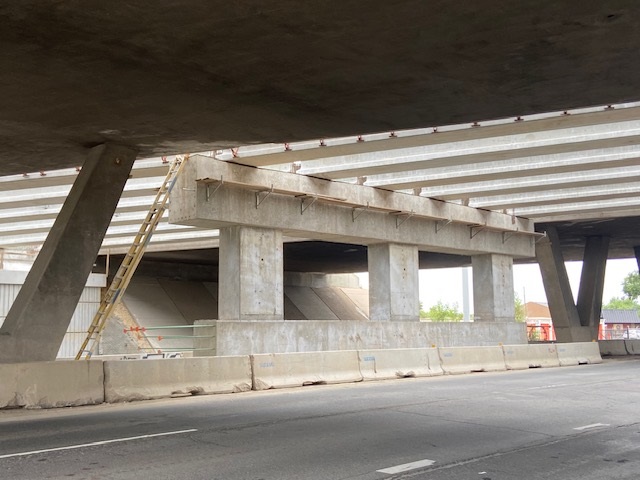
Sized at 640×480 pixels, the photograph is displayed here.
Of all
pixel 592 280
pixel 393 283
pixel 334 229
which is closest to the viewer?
pixel 334 229

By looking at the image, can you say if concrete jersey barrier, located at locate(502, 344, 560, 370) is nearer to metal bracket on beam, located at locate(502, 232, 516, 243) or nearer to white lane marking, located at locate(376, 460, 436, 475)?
metal bracket on beam, located at locate(502, 232, 516, 243)

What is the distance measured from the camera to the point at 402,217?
24469mm

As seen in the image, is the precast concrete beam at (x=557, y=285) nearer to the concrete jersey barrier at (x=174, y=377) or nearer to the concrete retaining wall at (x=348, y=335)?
the concrete retaining wall at (x=348, y=335)

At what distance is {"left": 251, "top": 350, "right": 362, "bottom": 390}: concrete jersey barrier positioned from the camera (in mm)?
16516

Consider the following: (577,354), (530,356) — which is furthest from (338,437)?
(577,354)

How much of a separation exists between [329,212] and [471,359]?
6685 millimetres

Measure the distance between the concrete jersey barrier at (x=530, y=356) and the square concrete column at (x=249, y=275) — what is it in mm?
8612

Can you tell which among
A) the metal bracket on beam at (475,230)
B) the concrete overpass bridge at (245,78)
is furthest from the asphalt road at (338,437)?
the metal bracket on beam at (475,230)

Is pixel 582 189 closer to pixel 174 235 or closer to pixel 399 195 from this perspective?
pixel 399 195

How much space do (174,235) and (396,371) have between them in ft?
58.0

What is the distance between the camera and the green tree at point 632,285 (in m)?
104

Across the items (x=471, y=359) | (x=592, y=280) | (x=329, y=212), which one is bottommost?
(x=471, y=359)

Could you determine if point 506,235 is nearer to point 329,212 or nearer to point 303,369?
point 329,212

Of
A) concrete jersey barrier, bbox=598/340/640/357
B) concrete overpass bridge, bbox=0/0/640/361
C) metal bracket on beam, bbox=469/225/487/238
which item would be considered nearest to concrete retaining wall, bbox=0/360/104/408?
concrete overpass bridge, bbox=0/0/640/361
